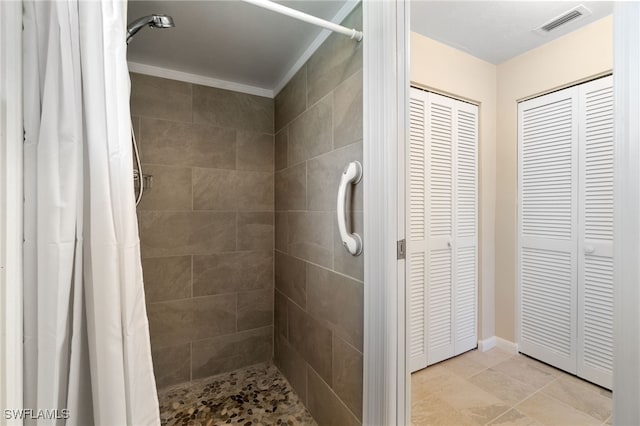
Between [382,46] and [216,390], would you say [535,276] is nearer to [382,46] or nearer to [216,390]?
[382,46]

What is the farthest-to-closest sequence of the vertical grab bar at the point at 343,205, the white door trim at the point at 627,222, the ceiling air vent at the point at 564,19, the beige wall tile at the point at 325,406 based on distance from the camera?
1. the ceiling air vent at the point at 564,19
2. the beige wall tile at the point at 325,406
3. the vertical grab bar at the point at 343,205
4. the white door trim at the point at 627,222

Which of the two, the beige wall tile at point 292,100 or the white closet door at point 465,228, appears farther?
the white closet door at point 465,228

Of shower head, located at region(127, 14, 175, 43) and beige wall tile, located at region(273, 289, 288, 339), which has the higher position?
shower head, located at region(127, 14, 175, 43)

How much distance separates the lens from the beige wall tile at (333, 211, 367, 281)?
43.4 inches

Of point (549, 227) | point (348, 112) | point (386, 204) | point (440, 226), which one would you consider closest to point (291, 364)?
point (386, 204)

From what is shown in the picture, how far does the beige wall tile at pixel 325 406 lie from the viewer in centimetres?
119

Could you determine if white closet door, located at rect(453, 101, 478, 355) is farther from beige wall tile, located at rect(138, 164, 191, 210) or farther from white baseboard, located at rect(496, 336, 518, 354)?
beige wall tile, located at rect(138, 164, 191, 210)

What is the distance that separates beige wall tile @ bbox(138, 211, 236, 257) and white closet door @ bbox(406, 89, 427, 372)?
1296 millimetres

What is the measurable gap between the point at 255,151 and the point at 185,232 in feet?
→ 2.43

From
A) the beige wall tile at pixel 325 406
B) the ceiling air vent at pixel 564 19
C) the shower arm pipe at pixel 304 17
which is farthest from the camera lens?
the ceiling air vent at pixel 564 19

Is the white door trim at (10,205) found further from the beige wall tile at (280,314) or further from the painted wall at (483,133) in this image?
the painted wall at (483,133)

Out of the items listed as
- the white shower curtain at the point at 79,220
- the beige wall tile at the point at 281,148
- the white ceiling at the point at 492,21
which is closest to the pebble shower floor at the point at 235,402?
the white shower curtain at the point at 79,220

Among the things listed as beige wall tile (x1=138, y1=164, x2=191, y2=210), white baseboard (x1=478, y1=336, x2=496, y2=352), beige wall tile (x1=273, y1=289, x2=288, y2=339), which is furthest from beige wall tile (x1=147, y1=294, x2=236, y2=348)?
white baseboard (x1=478, y1=336, x2=496, y2=352)

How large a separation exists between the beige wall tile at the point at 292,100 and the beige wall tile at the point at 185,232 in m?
0.78
